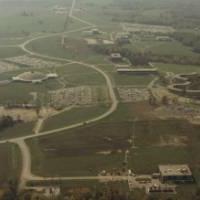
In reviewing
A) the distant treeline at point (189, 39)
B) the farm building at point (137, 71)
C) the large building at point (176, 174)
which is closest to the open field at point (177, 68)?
the farm building at point (137, 71)

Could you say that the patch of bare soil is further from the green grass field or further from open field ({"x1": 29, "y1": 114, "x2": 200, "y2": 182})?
the green grass field

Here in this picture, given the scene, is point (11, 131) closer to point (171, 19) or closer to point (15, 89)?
point (15, 89)

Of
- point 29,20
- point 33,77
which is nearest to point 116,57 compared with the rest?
point 33,77

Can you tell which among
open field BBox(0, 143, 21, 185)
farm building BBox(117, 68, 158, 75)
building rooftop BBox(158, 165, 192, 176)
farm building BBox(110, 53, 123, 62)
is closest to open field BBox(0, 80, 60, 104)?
farm building BBox(117, 68, 158, 75)

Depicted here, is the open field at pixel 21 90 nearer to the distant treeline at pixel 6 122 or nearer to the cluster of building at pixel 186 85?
the distant treeline at pixel 6 122

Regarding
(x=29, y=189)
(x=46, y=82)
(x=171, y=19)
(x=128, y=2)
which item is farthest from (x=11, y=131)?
(x=128, y=2)

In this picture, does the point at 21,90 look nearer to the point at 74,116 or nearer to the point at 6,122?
the point at 74,116
